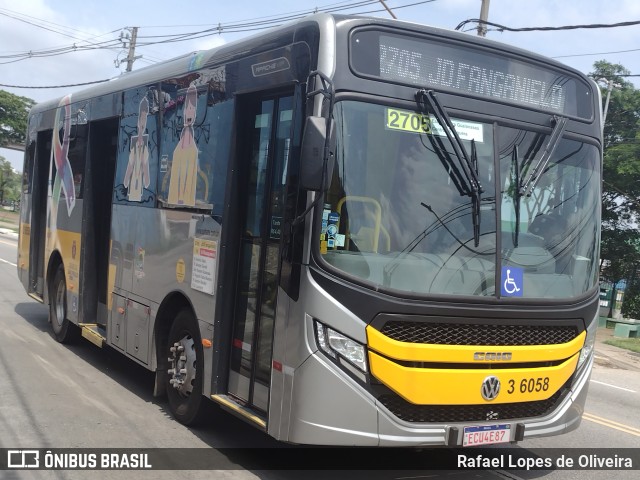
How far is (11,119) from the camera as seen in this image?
53.4 m

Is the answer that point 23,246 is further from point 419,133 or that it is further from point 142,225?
point 419,133

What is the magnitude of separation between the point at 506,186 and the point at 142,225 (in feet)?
12.7

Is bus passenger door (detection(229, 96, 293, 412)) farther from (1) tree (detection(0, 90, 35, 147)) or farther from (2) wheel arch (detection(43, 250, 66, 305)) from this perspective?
(1) tree (detection(0, 90, 35, 147))

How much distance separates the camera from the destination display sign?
16.6 ft

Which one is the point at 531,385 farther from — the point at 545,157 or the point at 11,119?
the point at 11,119

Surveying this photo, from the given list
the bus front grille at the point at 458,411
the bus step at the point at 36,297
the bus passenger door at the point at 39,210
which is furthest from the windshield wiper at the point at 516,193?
the bus passenger door at the point at 39,210

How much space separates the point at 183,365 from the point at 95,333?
2588mm

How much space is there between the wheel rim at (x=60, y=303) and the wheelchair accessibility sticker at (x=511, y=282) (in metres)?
6.77

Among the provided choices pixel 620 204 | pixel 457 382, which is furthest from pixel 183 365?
pixel 620 204

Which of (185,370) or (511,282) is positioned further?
(185,370)

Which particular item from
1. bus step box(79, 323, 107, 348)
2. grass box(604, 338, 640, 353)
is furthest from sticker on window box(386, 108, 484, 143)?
grass box(604, 338, 640, 353)

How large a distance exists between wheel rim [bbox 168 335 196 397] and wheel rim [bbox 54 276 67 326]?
3.88 m

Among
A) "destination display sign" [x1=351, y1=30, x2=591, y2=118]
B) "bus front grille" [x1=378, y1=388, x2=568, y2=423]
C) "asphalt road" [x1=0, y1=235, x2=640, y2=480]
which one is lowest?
"asphalt road" [x1=0, y1=235, x2=640, y2=480]

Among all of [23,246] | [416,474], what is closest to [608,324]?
[23,246]
